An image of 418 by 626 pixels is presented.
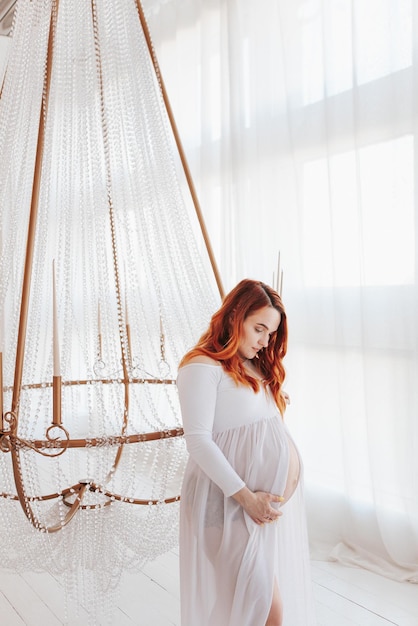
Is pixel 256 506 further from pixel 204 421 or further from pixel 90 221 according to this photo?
pixel 90 221

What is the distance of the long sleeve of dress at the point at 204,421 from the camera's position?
1.52 m

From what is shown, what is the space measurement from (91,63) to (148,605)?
67.6 inches

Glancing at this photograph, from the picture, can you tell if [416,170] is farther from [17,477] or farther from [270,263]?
[17,477]

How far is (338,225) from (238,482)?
135 centimetres

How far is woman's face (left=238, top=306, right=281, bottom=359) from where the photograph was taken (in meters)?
1.61

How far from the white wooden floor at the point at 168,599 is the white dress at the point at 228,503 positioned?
0.59 meters

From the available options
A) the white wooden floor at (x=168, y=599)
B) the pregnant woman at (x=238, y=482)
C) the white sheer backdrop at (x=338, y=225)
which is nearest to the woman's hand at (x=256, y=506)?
the pregnant woman at (x=238, y=482)

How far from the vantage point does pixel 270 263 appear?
291cm

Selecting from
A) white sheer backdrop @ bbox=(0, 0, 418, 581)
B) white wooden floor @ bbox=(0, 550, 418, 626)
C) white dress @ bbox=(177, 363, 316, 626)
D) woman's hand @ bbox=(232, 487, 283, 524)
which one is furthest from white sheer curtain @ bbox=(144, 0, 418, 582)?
woman's hand @ bbox=(232, 487, 283, 524)

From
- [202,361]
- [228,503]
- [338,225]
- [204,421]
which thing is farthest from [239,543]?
[338,225]

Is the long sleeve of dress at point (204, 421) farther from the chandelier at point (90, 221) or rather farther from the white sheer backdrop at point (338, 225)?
the white sheer backdrop at point (338, 225)

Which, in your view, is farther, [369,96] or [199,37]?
[199,37]

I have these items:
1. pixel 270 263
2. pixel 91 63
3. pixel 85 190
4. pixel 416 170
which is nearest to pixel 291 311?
pixel 270 263

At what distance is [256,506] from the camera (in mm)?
1524
